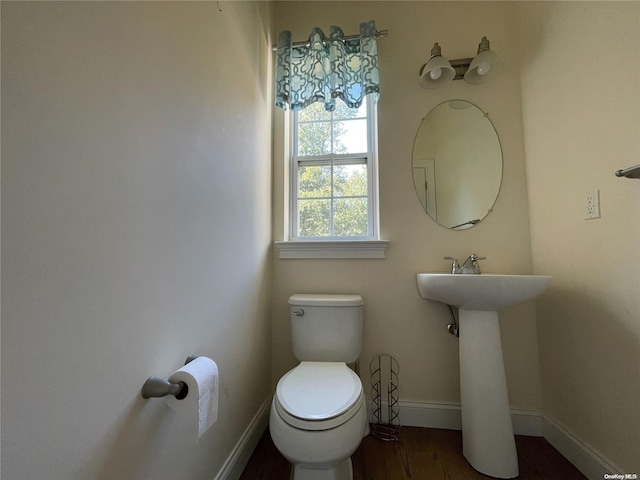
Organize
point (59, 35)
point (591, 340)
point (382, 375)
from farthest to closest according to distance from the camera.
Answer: point (382, 375) < point (591, 340) < point (59, 35)

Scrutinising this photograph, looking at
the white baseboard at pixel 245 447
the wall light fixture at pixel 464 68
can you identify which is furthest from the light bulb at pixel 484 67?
the white baseboard at pixel 245 447

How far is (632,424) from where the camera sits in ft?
3.28

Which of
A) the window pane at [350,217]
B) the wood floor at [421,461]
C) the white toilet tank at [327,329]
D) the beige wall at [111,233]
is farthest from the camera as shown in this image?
the window pane at [350,217]

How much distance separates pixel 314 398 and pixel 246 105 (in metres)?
1.32

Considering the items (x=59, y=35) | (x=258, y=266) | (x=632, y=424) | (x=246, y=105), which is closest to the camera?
(x=59, y=35)

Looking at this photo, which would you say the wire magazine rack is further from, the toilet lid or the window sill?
the window sill

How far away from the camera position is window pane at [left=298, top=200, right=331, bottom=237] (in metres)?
1.82

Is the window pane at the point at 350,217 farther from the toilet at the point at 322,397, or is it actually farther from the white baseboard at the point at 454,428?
the white baseboard at the point at 454,428

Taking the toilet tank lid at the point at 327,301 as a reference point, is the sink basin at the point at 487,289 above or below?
above

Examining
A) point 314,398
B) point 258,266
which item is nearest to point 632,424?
point 314,398

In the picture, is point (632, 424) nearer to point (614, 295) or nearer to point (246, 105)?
point (614, 295)

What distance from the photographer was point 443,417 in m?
1.56

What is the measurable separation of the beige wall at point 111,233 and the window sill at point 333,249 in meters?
0.58

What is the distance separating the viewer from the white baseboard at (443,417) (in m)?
1.49
